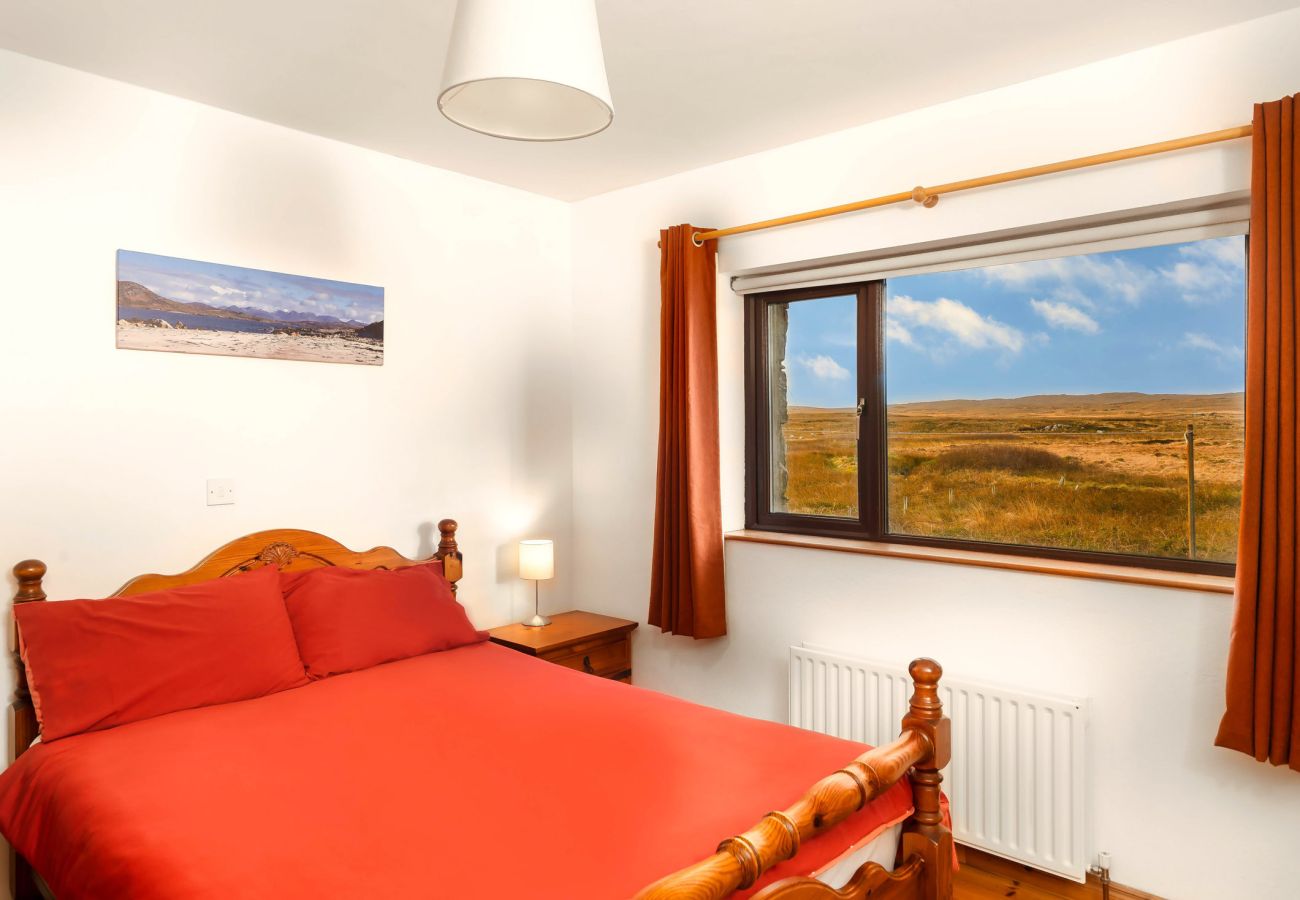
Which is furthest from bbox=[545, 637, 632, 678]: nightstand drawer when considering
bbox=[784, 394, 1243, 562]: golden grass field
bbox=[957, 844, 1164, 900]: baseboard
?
bbox=[957, 844, 1164, 900]: baseboard

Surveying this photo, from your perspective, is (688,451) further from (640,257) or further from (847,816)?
(847,816)

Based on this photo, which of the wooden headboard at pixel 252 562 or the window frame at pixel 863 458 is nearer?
the wooden headboard at pixel 252 562

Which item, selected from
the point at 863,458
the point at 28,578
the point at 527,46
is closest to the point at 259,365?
the point at 28,578

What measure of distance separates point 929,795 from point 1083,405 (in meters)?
1.53

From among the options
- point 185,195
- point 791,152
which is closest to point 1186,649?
point 791,152

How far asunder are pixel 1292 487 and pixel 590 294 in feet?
9.06

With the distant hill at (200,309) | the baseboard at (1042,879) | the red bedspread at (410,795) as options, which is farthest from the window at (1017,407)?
the distant hill at (200,309)

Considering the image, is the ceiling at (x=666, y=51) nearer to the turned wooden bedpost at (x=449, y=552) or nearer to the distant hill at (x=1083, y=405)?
the distant hill at (x=1083, y=405)

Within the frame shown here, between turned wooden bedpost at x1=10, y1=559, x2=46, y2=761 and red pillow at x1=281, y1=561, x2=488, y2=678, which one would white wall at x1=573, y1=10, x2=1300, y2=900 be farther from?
turned wooden bedpost at x1=10, y1=559, x2=46, y2=761

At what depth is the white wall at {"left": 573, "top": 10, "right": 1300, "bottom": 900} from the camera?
221 cm

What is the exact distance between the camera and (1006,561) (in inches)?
102

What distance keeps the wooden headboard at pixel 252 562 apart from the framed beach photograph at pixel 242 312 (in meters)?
0.66

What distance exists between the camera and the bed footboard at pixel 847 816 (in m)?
1.20

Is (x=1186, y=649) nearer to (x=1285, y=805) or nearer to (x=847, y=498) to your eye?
(x=1285, y=805)
